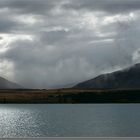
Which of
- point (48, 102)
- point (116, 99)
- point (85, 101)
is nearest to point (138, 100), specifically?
point (116, 99)

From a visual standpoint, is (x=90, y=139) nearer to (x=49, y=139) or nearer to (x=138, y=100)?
(x=49, y=139)

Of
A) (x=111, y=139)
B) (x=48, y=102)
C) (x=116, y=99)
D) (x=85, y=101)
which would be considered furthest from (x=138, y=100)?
(x=111, y=139)

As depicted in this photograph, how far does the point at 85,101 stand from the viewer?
191 m

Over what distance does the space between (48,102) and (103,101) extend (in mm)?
26013

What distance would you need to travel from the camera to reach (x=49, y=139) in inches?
324

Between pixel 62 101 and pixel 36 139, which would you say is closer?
pixel 36 139

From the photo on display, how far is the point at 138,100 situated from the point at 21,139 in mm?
191068

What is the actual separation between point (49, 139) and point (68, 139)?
1.25 feet

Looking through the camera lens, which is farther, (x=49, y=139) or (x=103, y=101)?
(x=103, y=101)

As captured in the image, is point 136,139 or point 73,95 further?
point 73,95

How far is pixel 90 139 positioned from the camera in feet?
26.9

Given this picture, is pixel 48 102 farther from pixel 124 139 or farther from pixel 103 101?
pixel 124 139

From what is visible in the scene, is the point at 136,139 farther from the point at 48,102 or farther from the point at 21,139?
the point at 48,102

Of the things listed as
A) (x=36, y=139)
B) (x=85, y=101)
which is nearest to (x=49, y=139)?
(x=36, y=139)
